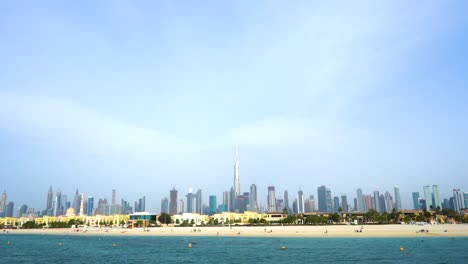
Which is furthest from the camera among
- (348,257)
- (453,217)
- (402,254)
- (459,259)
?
(453,217)

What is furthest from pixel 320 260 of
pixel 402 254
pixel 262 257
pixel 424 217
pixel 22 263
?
pixel 424 217

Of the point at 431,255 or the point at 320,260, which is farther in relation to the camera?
the point at 431,255

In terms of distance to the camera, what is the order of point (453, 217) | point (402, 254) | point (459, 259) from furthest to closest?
point (453, 217) → point (402, 254) → point (459, 259)

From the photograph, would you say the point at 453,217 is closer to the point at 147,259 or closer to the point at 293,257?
the point at 293,257

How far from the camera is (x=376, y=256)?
60250 millimetres

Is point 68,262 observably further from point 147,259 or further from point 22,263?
point 147,259

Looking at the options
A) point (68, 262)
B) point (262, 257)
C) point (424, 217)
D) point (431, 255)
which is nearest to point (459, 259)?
point (431, 255)

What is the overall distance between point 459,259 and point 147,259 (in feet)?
161

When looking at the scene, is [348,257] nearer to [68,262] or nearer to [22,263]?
[68,262]

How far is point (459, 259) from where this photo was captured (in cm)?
5456

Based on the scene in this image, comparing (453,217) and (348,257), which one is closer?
(348,257)

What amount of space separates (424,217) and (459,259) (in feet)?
534

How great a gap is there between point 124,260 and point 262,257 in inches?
907

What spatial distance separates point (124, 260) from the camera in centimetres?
6081
